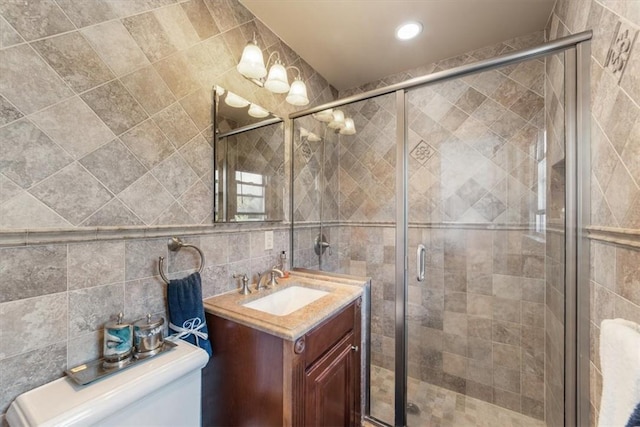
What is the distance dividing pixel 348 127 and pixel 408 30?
76cm

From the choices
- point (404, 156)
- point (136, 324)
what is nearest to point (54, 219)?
point (136, 324)

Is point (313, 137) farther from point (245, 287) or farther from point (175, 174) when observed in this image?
point (245, 287)

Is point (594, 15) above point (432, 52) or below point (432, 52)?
below

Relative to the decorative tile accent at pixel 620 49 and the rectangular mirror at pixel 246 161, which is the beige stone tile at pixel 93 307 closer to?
the rectangular mirror at pixel 246 161

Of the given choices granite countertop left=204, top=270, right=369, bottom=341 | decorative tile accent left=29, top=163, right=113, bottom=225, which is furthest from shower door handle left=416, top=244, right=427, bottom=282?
decorative tile accent left=29, top=163, right=113, bottom=225

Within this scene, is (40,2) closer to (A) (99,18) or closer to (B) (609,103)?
(A) (99,18)

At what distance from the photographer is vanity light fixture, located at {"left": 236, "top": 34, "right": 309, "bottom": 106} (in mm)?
1385

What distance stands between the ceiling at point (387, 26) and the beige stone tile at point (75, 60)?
98 centimetres

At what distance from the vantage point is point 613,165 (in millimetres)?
858

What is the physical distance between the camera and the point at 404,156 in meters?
1.55

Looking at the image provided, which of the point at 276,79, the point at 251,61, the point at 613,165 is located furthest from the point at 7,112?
the point at 613,165

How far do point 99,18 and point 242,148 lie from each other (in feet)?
2.45

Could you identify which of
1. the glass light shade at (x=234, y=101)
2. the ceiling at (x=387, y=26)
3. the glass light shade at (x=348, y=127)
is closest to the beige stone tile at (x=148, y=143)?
the glass light shade at (x=234, y=101)

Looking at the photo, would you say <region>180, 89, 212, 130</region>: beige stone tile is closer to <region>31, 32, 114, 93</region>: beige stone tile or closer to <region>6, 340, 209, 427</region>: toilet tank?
<region>31, 32, 114, 93</region>: beige stone tile
